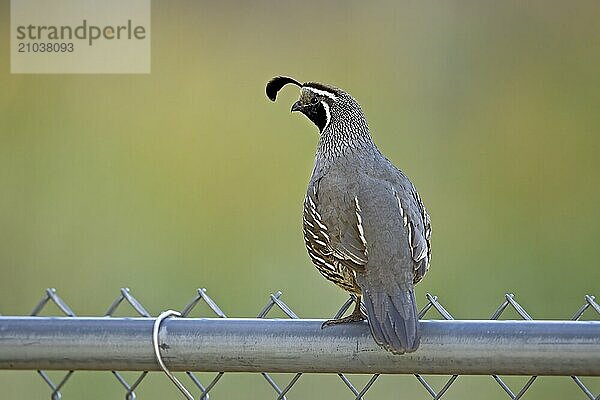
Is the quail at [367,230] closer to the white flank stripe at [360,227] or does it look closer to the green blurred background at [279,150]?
the white flank stripe at [360,227]

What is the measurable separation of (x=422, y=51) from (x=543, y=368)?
4.85 metres

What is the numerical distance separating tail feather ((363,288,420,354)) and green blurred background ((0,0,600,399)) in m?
3.42

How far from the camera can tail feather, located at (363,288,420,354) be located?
6.70 ft

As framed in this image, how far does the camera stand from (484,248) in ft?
20.1

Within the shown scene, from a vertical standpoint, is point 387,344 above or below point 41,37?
below

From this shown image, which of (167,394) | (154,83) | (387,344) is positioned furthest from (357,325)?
(154,83)

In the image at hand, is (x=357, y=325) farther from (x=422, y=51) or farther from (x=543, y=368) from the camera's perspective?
(x=422, y=51)

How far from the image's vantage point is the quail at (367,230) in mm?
2322
